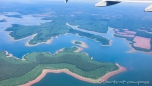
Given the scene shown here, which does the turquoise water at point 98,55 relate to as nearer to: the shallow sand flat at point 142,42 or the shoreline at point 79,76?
the shoreline at point 79,76

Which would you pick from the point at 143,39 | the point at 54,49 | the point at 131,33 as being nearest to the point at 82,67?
the point at 54,49

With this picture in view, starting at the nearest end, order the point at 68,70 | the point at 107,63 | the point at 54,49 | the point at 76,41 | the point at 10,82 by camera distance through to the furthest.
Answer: the point at 10,82 → the point at 68,70 → the point at 107,63 → the point at 54,49 → the point at 76,41

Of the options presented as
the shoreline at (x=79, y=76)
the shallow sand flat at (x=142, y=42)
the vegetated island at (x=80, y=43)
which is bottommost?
the shoreline at (x=79, y=76)

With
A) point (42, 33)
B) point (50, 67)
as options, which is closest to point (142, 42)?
point (50, 67)

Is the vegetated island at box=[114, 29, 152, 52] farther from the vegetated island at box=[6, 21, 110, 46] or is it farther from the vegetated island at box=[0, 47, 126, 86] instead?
the vegetated island at box=[0, 47, 126, 86]

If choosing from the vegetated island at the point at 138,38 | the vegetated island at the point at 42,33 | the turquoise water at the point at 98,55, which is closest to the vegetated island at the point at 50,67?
the turquoise water at the point at 98,55

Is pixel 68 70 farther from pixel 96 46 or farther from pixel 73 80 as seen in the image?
pixel 96 46

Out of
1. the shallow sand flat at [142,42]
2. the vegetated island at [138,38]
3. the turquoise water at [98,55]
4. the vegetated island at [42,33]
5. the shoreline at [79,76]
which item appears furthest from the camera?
the vegetated island at [42,33]
